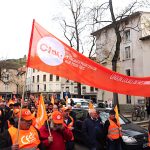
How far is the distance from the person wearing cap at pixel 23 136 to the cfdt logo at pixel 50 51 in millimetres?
1349

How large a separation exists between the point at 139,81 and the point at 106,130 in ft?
7.10

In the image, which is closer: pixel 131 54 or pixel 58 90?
pixel 131 54

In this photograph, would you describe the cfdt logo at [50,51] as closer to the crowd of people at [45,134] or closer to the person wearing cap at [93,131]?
the crowd of people at [45,134]

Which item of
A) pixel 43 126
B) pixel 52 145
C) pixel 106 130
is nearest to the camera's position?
pixel 52 145

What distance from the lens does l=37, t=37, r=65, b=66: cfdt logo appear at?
5882 millimetres

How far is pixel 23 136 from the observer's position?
185 inches

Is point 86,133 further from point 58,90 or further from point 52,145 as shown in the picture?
point 58,90

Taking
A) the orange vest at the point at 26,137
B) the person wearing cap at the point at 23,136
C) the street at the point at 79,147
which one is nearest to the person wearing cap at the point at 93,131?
the street at the point at 79,147

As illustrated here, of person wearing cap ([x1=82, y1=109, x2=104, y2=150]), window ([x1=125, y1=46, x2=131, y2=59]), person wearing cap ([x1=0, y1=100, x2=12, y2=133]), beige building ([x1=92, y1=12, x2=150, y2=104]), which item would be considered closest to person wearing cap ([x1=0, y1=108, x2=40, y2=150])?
person wearing cap ([x1=82, y1=109, x2=104, y2=150])

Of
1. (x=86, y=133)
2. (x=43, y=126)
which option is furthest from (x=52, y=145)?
(x=86, y=133)

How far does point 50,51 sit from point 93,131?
341 cm

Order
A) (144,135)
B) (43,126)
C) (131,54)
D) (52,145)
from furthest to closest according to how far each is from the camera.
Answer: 1. (131,54)
2. (144,135)
3. (43,126)
4. (52,145)

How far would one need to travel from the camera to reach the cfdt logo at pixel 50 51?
5.88 m

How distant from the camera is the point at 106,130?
339 inches
